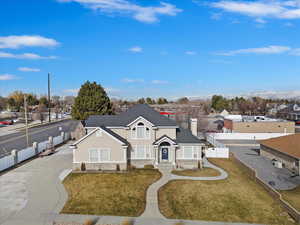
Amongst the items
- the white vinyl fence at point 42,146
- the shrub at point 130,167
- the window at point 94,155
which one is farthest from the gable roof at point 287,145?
the white vinyl fence at point 42,146

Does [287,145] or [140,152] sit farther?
[287,145]

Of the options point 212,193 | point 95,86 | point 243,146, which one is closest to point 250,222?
point 212,193

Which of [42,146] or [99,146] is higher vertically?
[99,146]

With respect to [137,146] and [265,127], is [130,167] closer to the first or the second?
[137,146]

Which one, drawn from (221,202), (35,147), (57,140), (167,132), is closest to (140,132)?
(167,132)

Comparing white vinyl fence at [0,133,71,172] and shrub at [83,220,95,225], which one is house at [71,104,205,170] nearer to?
white vinyl fence at [0,133,71,172]

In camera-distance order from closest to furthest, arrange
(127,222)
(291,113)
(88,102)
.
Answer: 1. (127,222)
2. (88,102)
3. (291,113)

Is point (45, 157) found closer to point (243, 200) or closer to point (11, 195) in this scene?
point (11, 195)
